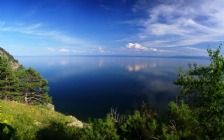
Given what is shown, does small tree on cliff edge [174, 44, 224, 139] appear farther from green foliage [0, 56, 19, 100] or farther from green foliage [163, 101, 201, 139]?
green foliage [0, 56, 19, 100]

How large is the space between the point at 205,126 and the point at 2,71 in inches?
1954

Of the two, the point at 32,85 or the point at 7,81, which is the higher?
the point at 7,81

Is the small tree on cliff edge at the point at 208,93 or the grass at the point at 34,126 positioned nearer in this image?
the small tree on cliff edge at the point at 208,93

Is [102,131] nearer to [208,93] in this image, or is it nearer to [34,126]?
→ [208,93]

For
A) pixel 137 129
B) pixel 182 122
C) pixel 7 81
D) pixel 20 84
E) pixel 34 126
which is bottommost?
pixel 20 84

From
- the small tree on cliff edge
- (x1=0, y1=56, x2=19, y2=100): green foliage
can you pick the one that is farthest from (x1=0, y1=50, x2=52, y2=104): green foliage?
the small tree on cliff edge

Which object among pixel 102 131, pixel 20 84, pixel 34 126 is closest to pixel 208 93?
pixel 102 131

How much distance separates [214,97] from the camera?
13945 mm

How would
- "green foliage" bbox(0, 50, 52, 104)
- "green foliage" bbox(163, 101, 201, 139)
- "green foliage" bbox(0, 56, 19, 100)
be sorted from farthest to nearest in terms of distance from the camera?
"green foliage" bbox(0, 50, 52, 104)
"green foliage" bbox(0, 56, 19, 100)
"green foliage" bbox(163, 101, 201, 139)

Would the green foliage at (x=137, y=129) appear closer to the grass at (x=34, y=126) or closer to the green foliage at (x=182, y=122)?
the green foliage at (x=182, y=122)

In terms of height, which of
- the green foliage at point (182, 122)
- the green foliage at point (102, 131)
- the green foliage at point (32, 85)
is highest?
the green foliage at point (182, 122)

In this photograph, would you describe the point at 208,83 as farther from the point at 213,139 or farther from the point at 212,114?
the point at 213,139

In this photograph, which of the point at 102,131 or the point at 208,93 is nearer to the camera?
the point at 102,131

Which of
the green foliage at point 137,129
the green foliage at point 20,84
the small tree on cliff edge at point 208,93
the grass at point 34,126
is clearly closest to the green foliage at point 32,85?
the green foliage at point 20,84
